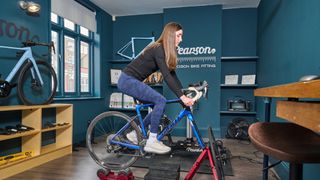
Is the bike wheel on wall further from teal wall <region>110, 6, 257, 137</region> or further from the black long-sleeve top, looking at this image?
teal wall <region>110, 6, 257, 137</region>

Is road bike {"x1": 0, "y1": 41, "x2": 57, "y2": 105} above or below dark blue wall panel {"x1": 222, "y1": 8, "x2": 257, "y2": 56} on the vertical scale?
below

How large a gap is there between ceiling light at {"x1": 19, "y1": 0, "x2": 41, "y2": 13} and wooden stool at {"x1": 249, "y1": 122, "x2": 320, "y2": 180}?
115 inches

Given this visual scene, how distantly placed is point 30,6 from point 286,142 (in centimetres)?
309

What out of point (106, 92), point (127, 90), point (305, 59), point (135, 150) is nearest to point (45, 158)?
point (135, 150)

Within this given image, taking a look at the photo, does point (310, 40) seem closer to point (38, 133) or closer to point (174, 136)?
point (38, 133)

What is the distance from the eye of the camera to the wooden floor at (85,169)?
2219 mm

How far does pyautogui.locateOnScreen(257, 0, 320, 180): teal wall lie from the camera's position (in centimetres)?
151

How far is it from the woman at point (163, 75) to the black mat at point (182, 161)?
0.51m

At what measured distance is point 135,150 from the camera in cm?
226

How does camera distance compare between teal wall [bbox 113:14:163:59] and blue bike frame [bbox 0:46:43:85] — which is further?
teal wall [bbox 113:14:163:59]

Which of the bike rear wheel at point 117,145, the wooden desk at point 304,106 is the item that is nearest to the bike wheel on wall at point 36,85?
the bike rear wheel at point 117,145

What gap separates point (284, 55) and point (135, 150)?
1.86 m

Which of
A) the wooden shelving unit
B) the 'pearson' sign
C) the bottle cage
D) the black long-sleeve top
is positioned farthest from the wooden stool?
the bottle cage

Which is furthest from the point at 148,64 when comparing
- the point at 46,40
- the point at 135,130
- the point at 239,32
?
the point at 239,32
